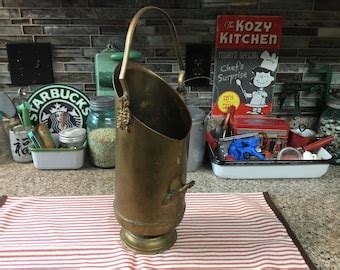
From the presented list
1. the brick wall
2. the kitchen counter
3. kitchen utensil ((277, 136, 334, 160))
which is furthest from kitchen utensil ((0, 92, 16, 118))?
kitchen utensil ((277, 136, 334, 160))

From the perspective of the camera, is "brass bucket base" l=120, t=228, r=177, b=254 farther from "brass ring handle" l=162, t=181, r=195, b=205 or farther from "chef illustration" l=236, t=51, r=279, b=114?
"chef illustration" l=236, t=51, r=279, b=114

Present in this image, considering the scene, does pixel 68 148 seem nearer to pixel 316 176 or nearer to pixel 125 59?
pixel 125 59

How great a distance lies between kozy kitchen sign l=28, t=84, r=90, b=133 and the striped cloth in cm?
29

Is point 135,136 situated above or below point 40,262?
above

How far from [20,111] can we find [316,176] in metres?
0.85

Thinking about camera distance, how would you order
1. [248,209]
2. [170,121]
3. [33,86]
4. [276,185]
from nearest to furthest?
[170,121], [248,209], [276,185], [33,86]

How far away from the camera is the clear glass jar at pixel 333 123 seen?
0.99 m

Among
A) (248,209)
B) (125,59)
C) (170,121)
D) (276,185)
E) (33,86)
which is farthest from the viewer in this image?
(33,86)

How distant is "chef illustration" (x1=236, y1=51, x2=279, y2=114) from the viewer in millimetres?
1014

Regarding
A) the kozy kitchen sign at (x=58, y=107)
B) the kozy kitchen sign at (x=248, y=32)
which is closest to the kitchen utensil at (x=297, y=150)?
the kozy kitchen sign at (x=248, y=32)

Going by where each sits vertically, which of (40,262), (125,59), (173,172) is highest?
(125,59)

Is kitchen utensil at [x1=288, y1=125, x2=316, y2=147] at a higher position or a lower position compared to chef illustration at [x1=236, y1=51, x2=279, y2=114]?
lower

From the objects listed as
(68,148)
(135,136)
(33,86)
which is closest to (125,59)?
(135,136)

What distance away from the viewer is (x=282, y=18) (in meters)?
0.98
